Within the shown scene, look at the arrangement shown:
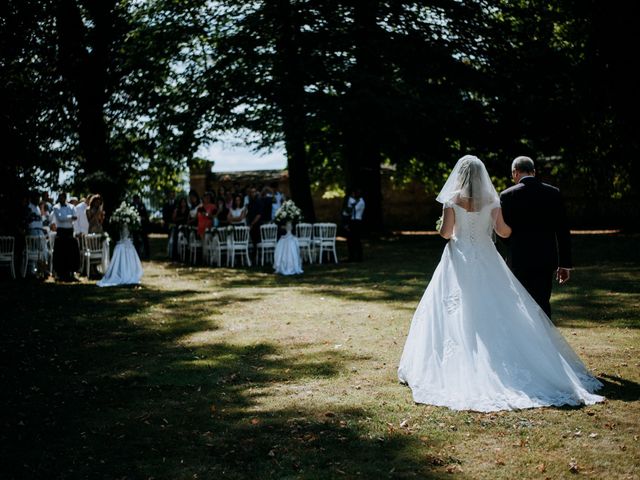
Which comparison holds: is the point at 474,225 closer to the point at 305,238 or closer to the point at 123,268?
the point at 123,268

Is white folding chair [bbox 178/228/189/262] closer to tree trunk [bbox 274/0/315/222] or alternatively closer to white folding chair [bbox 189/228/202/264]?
white folding chair [bbox 189/228/202/264]

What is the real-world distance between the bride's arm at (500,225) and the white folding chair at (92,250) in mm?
12299

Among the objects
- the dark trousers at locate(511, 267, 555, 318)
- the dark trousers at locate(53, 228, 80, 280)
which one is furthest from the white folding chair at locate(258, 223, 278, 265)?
the dark trousers at locate(511, 267, 555, 318)

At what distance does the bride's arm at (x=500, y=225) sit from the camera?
7152 millimetres

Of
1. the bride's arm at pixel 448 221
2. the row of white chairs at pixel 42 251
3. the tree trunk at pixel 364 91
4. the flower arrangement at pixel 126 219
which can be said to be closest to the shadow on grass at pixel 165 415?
the bride's arm at pixel 448 221

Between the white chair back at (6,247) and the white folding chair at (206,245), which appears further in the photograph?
the white folding chair at (206,245)

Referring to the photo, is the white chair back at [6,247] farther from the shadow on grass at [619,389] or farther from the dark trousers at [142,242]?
the shadow on grass at [619,389]

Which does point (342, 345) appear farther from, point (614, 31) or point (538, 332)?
point (614, 31)

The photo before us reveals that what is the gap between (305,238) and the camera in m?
20.5

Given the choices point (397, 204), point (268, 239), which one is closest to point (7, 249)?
point (268, 239)

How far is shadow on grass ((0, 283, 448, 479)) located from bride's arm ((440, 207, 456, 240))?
1912 mm

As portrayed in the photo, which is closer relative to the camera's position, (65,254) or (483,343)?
(483,343)

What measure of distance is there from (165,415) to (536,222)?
4104mm

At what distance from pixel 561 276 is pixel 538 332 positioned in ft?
3.28
